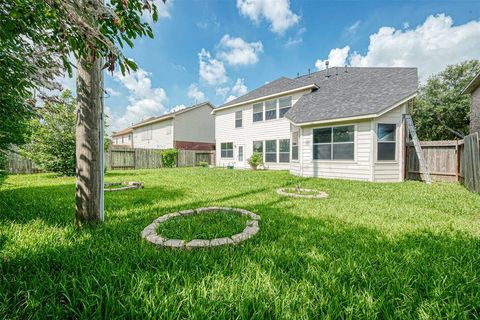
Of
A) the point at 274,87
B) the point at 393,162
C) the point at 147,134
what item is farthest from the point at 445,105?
the point at 147,134

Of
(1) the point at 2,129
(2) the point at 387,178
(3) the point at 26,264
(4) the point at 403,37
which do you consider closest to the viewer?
(3) the point at 26,264

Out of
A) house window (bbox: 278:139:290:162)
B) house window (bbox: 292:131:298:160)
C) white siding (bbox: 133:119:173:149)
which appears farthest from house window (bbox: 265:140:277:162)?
white siding (bbox: 133:119:173:149)

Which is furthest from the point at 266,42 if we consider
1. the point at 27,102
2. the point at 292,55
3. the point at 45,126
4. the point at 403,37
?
the point at 27,102

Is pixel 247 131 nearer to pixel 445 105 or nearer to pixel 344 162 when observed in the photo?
pixel 344 162

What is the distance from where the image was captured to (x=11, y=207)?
4137 mm

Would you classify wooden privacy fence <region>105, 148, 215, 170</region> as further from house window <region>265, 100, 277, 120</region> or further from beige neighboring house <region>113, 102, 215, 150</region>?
house window <region>265, 100, 277, 120</region>

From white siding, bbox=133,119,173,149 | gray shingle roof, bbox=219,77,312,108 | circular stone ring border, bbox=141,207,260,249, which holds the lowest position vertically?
circular stone ring border, bbox=141,207,260,249

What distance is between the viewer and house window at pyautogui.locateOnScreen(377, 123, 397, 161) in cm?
875

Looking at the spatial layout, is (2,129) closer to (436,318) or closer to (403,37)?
(436,318)

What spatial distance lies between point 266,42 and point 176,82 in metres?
9.19

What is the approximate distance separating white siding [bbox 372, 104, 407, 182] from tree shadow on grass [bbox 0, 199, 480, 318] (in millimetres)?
6541

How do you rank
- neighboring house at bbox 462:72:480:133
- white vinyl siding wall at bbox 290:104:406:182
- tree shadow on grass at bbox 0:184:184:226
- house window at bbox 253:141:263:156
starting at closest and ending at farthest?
tree shadow on grass at bbox 0:184:184:226 → white vinyl siding wall at bbox 290:104:406:182 → neighboring house at bbox 462:72:480:133 → house window at bbox 253:141:263:156

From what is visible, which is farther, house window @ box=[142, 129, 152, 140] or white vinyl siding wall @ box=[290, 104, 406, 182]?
house window @ box=[142, 129, 152, 140]

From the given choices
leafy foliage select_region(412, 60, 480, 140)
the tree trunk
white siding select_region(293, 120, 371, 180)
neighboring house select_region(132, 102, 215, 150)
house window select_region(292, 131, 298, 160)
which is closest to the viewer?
the tree trunk
